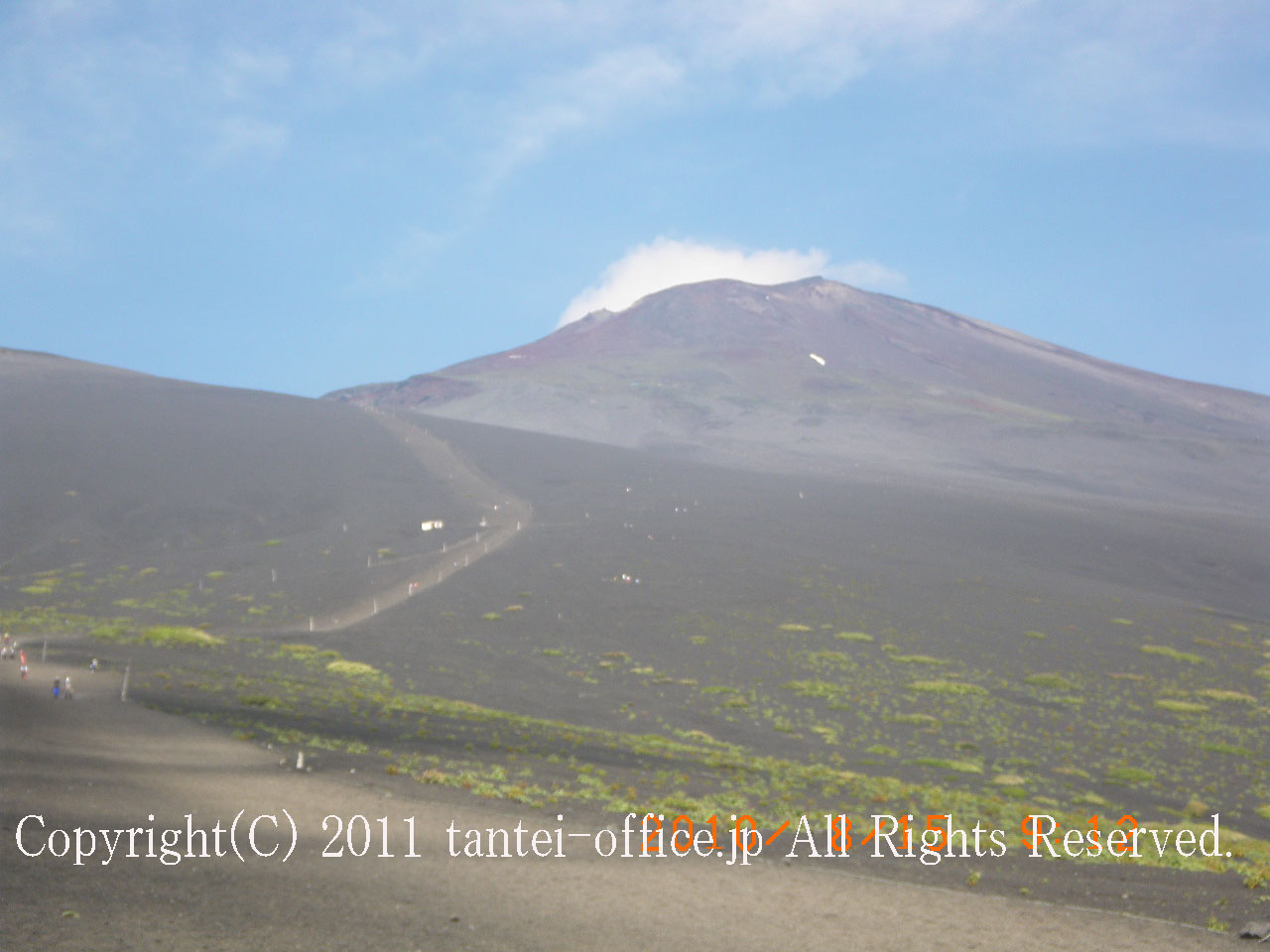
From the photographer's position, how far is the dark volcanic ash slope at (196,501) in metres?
53.9

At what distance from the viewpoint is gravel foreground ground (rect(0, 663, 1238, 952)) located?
10.8m

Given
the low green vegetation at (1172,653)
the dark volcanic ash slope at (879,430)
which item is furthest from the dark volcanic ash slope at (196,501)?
the dark volcanic ash slope at (879,430)

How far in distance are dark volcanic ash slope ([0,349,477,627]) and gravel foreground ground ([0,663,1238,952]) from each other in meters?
31.7

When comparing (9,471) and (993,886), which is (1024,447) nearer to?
(9,471)

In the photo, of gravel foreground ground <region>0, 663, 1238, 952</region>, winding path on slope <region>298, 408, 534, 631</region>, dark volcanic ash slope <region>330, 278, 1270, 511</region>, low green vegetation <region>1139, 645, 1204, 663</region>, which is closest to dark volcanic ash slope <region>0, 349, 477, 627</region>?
winding path on slope <region>298, 408, 534, 631</region>

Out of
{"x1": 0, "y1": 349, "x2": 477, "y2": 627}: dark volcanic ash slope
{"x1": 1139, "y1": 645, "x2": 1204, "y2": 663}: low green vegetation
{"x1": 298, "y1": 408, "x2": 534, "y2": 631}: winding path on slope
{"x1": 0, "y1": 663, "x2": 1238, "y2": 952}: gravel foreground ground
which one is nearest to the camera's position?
{"x1": 0, "y1": 663, "x2": 1238, "y2": 952}: gravel foreground ground

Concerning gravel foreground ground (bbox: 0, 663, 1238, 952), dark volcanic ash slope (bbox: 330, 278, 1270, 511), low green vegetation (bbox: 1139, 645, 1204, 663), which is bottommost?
gravel foreground ground (bbox: 0, 663, 1238, 952)

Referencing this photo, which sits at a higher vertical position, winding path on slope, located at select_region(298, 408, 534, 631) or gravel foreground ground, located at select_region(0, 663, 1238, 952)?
winding path on slope, located at select_region(298, 408, 534, 631)

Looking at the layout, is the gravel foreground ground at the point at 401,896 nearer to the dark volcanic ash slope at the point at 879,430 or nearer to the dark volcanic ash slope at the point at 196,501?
the dark volcanic ash slope at the point at 196,501

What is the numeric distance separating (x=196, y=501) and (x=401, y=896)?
73044 mm

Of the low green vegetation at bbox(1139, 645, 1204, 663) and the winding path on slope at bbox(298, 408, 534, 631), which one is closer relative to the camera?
the low green vegetation at bbox(1139, 645, 1204, 663)

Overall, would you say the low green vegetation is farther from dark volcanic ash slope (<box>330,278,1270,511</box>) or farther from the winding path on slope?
dark volcanic ash slope (<box>330,278,1270,511</box>)

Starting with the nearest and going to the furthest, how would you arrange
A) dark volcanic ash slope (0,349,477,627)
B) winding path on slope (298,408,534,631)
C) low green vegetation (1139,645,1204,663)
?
low green vegetation (1139,645,1204,663) < winding path on slope (298,408,534,631) < dark volcanic ash slope (0,349,477,627)

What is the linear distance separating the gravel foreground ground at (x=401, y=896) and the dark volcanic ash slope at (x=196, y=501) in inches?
1248
